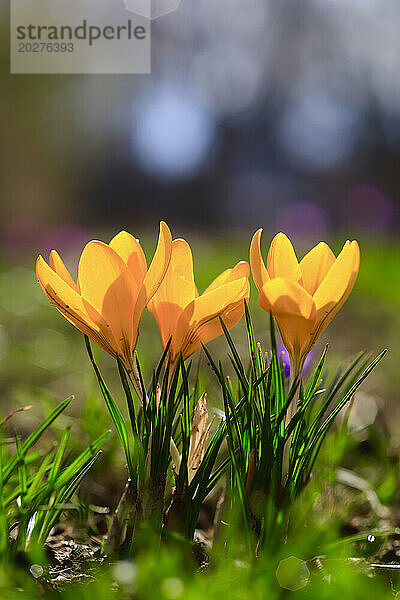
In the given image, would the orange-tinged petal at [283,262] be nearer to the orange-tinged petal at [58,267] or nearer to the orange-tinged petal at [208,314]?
the orange-tinged petal at [208,314]

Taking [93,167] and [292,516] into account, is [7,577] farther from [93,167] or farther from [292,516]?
[93,167]

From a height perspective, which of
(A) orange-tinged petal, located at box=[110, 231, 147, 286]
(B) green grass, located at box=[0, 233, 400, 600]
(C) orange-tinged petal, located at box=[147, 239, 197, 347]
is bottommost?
(B) green grass, located at box=[0, 233, 400, 600]

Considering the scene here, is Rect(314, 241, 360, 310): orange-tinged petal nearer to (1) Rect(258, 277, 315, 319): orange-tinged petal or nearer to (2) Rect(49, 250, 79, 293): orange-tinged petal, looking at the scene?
(1) Rect(258, 277, 315, 319): orange-tinged petal

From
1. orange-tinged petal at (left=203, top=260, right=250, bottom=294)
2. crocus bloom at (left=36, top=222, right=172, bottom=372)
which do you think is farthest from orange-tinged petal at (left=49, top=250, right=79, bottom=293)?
orange-tinged petal at (left=203, top=260, right=250, bottom=294)

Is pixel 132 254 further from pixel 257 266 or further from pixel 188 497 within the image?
pixel 188 497

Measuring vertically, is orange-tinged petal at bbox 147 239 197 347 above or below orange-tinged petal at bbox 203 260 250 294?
below

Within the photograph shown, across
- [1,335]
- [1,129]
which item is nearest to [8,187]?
[1,129]

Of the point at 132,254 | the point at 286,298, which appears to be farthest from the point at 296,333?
the point at 132,254
